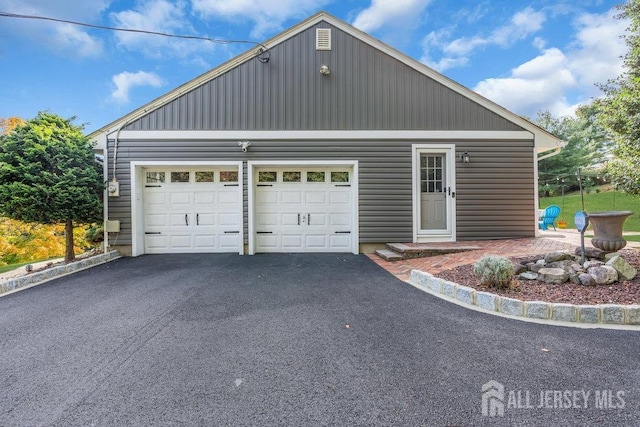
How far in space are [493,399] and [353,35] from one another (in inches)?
280

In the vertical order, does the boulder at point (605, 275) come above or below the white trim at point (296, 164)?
below

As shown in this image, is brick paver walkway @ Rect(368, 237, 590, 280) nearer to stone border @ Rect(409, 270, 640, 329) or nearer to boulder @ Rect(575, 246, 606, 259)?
boulder @ Rect(575, 246, 606, 259)

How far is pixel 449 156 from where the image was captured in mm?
6324

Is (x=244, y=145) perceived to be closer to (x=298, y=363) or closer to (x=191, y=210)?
(x=191, y=210)

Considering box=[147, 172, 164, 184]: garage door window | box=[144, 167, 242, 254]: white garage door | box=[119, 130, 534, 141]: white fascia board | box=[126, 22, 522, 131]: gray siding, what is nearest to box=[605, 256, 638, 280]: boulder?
box=[119, 130, 534, 141]: white fascia board

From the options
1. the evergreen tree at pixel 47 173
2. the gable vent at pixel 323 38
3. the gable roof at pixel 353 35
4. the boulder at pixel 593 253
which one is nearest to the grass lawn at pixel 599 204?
the gable roof at pixel 353 35

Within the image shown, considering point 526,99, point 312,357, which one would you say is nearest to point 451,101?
point 312,357

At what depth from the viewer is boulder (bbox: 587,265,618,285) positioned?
3014 millimetres

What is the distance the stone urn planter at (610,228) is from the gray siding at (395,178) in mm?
2485

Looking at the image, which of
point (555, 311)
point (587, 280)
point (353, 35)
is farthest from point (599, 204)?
point (555, 311)

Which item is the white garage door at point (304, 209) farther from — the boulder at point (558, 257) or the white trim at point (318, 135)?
Answer: the boulder at point (558, 257)

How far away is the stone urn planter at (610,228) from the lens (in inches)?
145

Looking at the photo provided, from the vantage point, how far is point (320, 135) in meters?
6.21

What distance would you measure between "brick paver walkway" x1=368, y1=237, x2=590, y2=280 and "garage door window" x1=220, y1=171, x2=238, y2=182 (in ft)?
11.9
